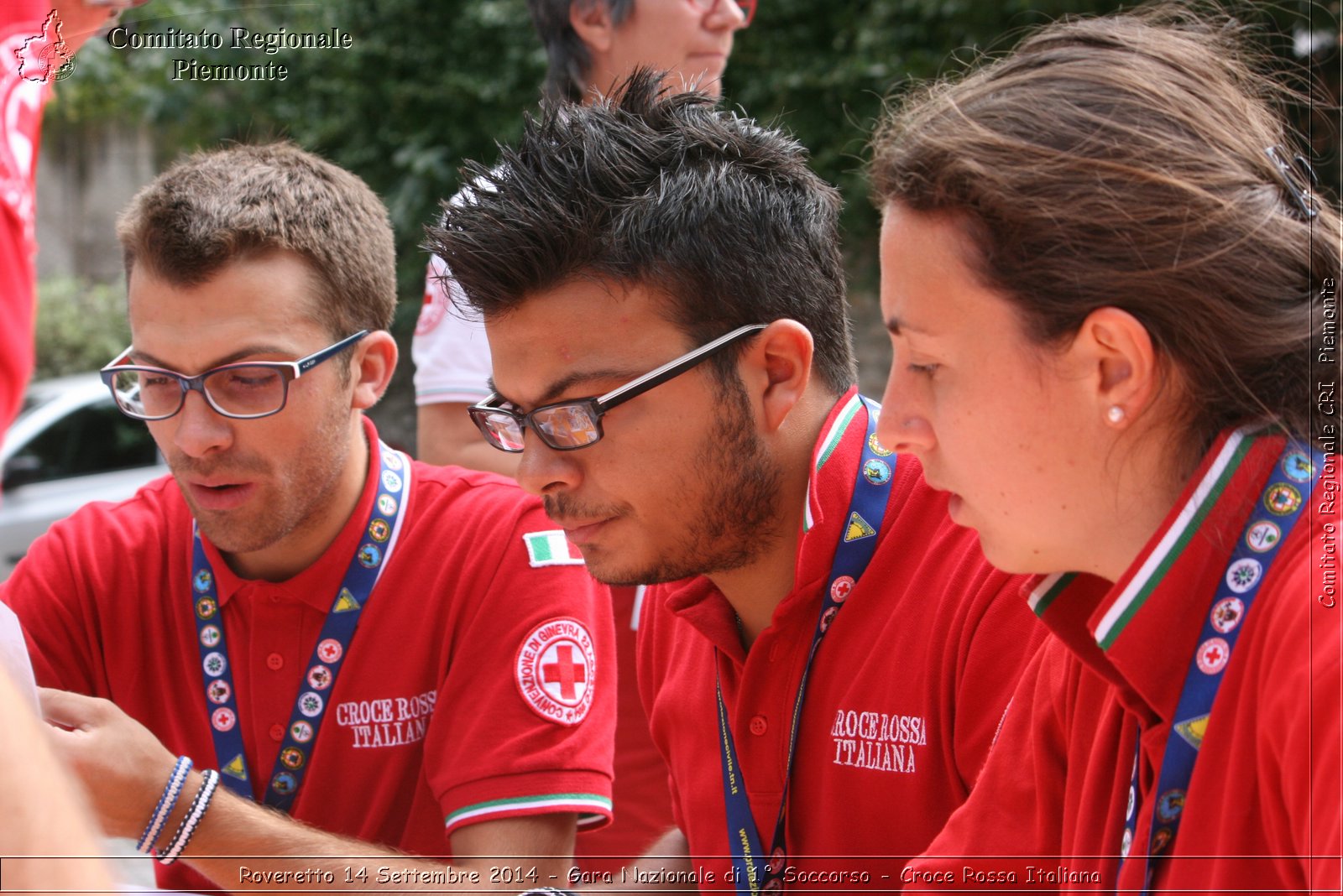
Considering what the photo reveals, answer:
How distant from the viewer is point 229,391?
2.64 metres

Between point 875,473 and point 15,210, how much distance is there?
135 centimetres

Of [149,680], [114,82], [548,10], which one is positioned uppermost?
[114,82]

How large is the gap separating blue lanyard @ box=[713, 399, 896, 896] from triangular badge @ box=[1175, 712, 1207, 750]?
0.76 m

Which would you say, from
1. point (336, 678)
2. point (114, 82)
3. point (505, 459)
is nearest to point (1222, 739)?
point (336, 678)

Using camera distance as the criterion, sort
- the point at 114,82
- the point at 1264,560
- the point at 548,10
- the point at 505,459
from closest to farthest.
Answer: the point at 1264,560, the point at 505,459, the point at 548,10, the point at 114,82

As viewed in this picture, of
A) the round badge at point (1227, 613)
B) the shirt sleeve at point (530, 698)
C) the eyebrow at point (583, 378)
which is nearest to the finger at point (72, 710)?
the shirt sleeve at point (530, 698)

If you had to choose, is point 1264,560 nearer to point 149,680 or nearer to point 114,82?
point 149,680

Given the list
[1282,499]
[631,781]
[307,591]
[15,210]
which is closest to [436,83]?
[631,781]

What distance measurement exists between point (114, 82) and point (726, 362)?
10.1 meters

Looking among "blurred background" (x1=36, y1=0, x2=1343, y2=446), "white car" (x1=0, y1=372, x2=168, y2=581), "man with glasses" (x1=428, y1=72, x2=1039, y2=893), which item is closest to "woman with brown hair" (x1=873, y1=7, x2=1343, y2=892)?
"man with glasses" (x1=428, y1=72, x2=1039, y2=893)

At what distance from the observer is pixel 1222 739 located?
1444 millimetres

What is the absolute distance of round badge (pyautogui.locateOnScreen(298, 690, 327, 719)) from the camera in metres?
2.56

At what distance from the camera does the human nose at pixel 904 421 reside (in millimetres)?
1688

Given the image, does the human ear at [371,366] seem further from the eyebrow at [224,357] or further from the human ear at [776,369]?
the human ear at [776,369]
